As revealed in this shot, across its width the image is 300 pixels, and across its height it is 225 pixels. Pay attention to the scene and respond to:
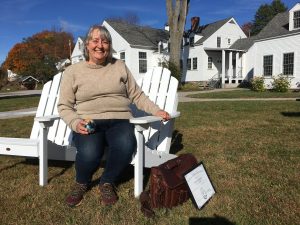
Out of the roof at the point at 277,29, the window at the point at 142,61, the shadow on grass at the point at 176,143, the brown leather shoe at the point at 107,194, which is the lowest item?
the shadow on grass at the point at 176,143

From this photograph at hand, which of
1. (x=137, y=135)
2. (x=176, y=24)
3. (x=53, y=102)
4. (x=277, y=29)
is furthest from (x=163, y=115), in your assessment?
(x=277, y=29)

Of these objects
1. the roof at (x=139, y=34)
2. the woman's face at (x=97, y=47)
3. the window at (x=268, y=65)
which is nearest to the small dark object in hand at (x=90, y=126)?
the woman's face at (x=97, y=47)

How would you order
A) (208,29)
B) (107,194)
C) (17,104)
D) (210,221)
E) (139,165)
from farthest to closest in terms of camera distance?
(208,29) → (17,104) → (139,165) → (107,194) → (210,221)

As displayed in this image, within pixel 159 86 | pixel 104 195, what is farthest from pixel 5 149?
pixel 159 86

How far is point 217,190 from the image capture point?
3.25 m

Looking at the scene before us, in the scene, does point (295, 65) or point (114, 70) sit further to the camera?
point (295, 65)

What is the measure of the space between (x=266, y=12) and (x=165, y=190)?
65028mm

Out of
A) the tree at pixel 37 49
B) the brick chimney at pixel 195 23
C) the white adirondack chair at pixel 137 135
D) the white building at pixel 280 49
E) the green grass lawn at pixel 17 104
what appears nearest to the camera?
the white adirondack chair at pixel 137 135

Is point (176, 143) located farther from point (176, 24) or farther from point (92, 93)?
point (176, 24)

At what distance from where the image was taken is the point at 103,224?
2.61 meters

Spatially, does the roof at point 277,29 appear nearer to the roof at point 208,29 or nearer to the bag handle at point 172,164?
the roof at point 208,29

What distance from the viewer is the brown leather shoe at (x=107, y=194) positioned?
9.69ft

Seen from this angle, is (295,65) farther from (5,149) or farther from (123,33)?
(5,149)

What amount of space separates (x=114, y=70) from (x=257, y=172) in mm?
2015
